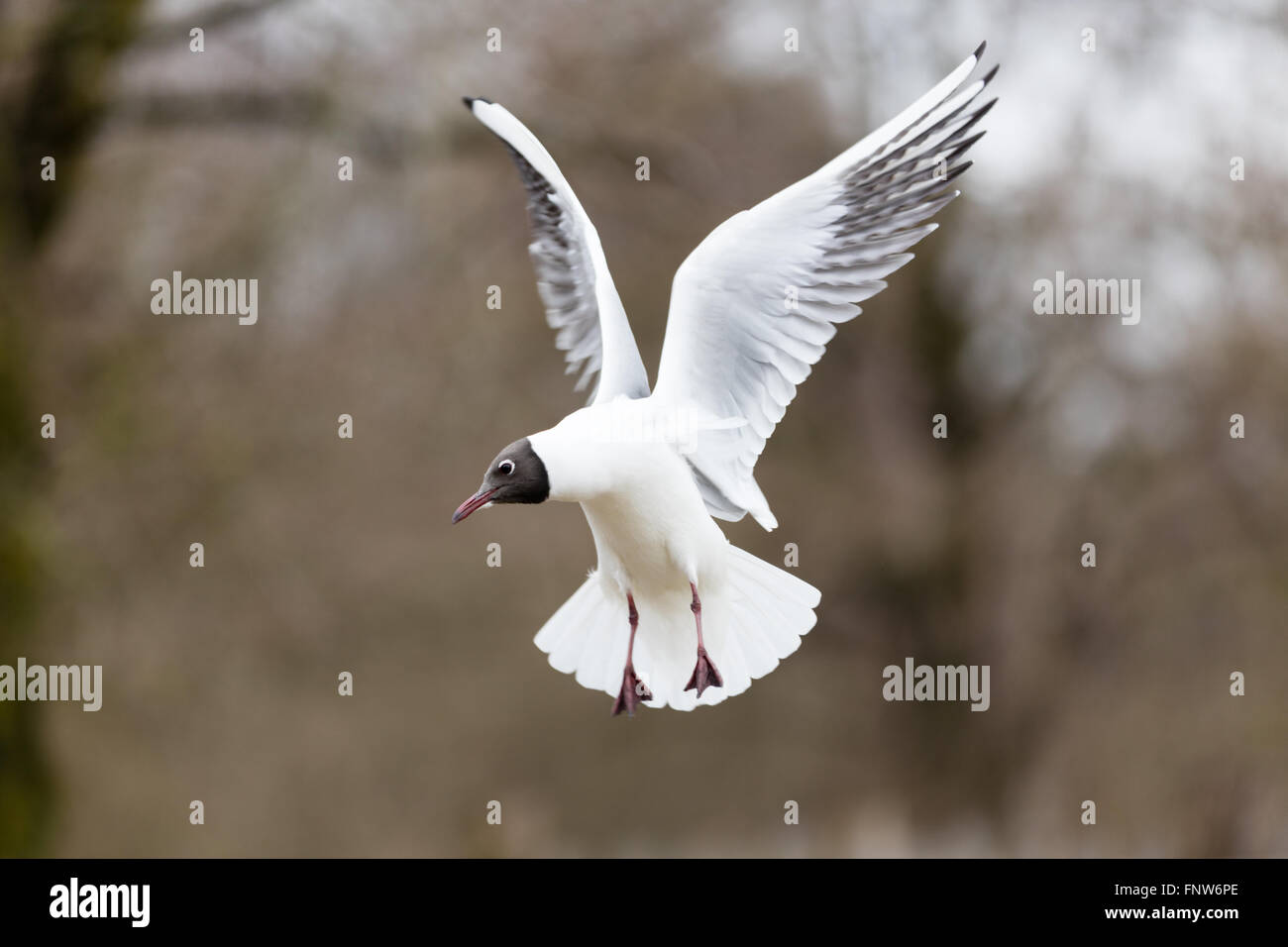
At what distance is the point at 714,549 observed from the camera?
3.57 metres

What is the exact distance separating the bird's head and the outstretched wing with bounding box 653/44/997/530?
0.66 meters

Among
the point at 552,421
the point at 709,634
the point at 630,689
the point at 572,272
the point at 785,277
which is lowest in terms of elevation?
the point at 630,689

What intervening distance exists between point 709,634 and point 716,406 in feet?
1.87

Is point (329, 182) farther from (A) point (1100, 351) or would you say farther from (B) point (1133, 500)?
(B) point (1133, 500)

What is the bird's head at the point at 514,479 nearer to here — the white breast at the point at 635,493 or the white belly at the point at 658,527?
the white breast at the point at 635,493

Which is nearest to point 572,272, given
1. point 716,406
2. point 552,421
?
point 716,406

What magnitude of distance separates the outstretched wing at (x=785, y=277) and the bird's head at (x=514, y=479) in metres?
0.66

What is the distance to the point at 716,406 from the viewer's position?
3.65 meters

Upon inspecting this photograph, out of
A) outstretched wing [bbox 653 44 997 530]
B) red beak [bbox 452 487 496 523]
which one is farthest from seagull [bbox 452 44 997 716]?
red beak [bbox 452 487 496 523]

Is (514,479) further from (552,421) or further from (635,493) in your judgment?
(552,421)

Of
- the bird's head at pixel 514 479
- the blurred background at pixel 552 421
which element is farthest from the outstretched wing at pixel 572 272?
the blurred background at pixel 552 421

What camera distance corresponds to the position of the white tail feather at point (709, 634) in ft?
12.3

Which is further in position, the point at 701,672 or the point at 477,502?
the point at 701,672
